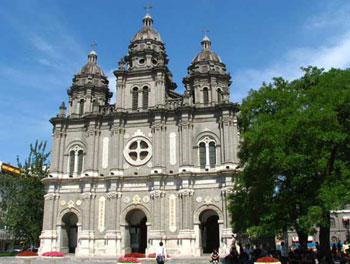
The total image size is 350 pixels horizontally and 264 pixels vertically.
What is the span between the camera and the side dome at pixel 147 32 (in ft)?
148

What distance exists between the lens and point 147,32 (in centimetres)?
4541

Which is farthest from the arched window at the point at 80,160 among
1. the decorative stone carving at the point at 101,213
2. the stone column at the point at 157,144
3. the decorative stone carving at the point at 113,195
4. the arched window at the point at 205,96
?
the arched window at the point at 205,96

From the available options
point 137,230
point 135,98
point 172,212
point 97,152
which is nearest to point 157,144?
point 135,98

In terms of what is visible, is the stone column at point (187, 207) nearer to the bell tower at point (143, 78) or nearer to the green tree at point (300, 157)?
the bell tower at point (143, 78)

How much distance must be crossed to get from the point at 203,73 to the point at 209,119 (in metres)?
5.59

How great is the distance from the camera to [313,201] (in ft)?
65.9

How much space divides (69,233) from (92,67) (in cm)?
1944

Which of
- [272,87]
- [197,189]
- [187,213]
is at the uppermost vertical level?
[272,87]

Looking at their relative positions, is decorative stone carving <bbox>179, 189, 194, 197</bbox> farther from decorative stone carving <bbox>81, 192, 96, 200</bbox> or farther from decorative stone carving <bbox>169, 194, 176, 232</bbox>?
decorative stone carving <bbox>81, 192, 96, 200</bbox>

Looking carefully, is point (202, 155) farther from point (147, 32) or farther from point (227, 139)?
point (147, 32)

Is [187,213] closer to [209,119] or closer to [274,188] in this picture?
[209,119]

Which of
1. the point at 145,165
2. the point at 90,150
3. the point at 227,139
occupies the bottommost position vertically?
the point at 145,165

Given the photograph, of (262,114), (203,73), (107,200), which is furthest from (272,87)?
(107,200)

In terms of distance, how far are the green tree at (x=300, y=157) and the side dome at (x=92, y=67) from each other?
2686cm
